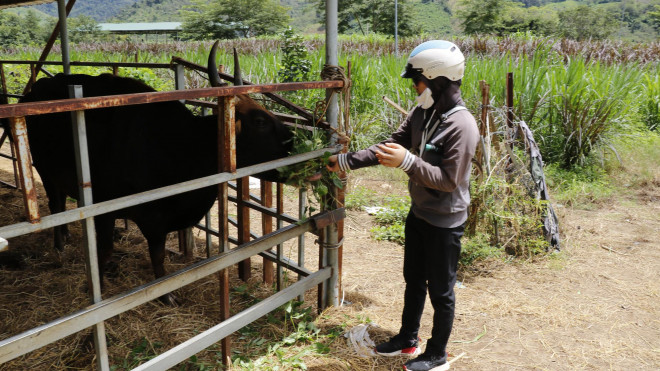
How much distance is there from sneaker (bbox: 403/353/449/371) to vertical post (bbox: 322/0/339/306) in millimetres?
854

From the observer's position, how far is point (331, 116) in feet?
11.5

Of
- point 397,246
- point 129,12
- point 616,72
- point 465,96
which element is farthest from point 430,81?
point 129,12

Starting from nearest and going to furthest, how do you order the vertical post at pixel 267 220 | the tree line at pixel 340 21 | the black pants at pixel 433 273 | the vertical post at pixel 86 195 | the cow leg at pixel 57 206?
1. the vertical post at pixel 86 195
2. the black pants at pixel 433 273
3. the vertical post at pixel 267 220
4. the cow leg at pixel 57 206
5. the tree line at pixel 340 21

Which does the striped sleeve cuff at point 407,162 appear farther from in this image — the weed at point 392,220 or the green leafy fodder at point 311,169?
the weed at point 392,220

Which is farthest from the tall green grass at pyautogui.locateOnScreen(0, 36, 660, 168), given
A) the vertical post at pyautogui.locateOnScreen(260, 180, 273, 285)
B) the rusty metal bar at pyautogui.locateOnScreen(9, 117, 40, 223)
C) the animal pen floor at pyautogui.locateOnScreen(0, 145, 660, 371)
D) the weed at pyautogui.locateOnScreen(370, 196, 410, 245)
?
the rusty metal bar at pyautogui.locateOnScreen(9, 117, 40, 223)

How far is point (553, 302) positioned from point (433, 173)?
7.53 feet

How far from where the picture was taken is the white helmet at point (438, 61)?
267 centimetres

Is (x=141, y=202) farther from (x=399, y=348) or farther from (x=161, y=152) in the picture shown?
(x=399, y=348)

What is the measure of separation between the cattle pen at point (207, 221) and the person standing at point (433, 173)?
1.91 feet

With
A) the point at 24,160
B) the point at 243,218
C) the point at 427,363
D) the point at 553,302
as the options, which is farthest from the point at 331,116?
the point at 553,302

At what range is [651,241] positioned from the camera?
5.59 meters

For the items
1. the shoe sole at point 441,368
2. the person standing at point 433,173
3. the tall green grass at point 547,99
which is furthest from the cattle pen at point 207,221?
the tall green grass at point 547,99

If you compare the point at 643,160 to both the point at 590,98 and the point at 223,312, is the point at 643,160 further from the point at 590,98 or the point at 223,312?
the point at 223,312

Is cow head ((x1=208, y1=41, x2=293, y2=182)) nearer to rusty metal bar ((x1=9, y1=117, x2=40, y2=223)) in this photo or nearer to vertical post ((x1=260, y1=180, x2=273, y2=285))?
vertical post ((x1=260, y1=180, x2=273, y2=285))
